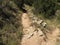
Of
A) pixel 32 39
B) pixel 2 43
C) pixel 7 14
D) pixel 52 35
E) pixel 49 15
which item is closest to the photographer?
pixel 2 43

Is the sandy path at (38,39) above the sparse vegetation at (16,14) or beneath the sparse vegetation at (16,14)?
beneath

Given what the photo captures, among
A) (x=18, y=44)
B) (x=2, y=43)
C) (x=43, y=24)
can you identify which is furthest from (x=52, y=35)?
(x=2, y=43)

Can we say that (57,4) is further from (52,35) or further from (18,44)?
(18,44)

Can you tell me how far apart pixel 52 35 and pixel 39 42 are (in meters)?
0.85

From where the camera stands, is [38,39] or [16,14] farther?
[16,14]

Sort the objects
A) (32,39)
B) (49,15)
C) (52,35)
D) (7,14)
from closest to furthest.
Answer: (32,39), (52,35), (7,14), (49,15)

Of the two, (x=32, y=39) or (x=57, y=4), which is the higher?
(x=57, y=4)

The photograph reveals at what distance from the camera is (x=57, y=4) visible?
9211 mm

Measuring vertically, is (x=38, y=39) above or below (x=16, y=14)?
below

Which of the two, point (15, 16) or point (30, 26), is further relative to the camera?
point (15, 16)

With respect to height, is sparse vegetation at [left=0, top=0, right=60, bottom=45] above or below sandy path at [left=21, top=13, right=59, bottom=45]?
above

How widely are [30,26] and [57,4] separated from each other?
180 centimetres

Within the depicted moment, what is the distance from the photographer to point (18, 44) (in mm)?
7035

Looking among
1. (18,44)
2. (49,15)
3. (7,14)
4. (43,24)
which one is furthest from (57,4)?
(18,44)
